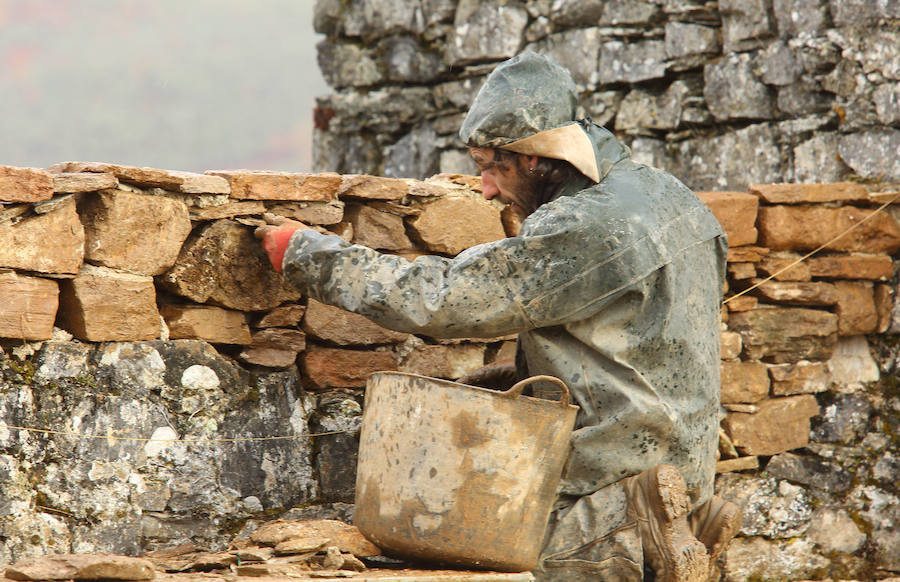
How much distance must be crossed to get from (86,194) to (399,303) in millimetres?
970

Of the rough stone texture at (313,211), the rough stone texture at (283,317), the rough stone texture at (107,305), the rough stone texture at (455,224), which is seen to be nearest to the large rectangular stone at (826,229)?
the rough stone texture at (455,224)

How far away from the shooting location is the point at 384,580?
110 inches

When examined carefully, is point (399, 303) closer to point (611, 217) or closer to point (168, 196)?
point (611, 217)

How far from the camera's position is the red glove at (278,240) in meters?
3.33

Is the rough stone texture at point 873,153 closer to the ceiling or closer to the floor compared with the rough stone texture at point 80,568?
closer to the ceiling

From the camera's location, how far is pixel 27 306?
10.2 ft

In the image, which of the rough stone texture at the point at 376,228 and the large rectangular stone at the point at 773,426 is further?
the large rectangular stone at the point at 773,426

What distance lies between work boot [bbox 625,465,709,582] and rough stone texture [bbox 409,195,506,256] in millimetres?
1183

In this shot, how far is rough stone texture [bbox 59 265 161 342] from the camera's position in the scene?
3.24m

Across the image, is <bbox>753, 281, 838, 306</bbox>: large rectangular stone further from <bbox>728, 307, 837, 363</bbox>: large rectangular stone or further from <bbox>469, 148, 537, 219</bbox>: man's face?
<bbox>469, 148, 537, 219</bbox>: man's face

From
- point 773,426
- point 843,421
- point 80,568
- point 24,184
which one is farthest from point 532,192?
point 843,421

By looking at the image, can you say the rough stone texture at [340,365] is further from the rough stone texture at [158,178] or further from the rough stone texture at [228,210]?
the rough stone texture at [158,178]

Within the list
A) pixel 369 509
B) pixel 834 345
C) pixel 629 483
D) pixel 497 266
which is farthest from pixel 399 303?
pixel 834 345

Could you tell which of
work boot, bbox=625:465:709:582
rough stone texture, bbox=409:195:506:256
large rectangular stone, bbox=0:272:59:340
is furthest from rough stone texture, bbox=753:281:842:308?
large rectangular stone, bbox=0:272:59:340
